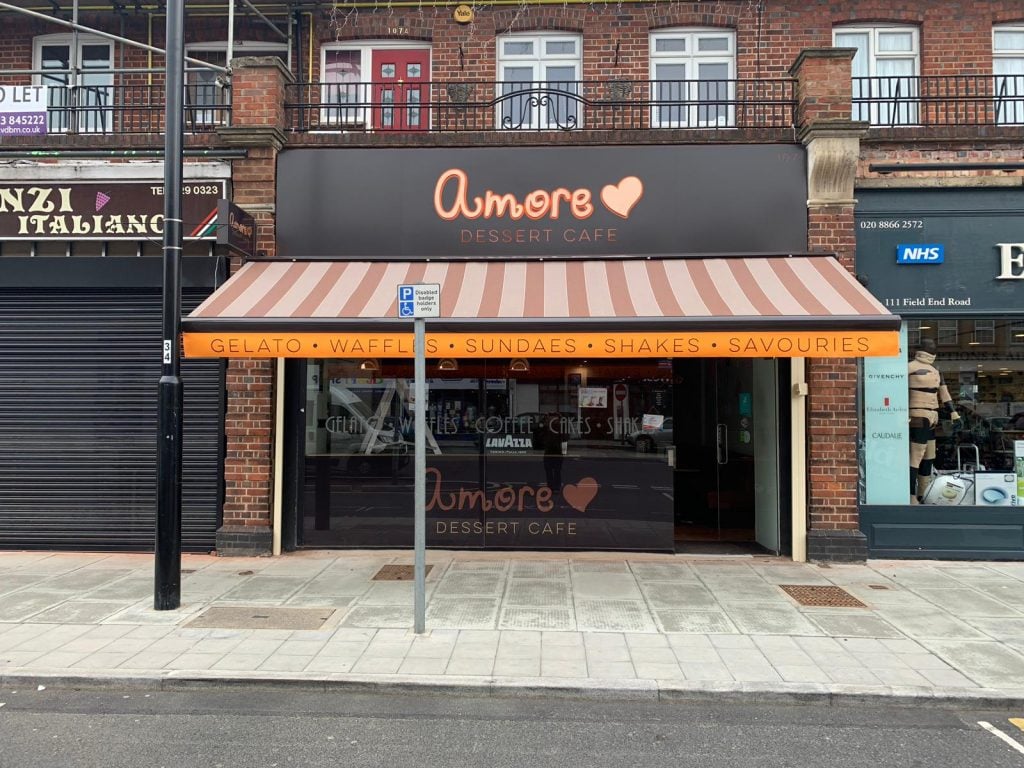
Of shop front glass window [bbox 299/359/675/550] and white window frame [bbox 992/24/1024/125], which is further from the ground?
white window frame [bbox 992/24/1024/125]

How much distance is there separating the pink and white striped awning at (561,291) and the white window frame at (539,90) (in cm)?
218

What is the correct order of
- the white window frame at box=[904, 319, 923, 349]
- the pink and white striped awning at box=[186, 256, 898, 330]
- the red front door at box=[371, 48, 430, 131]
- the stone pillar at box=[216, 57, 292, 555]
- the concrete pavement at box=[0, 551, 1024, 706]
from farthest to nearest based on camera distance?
the red front door at box=[371, 48, 430, 131] < the white window frame at box=[904, 319, 923, 349] < the stone pillar at box=[216, 57, 292, 555] < the pink and white striped awning at box=[186, 256, 898, 330] < the concrete pavement at box=[0, 551, 1024, 706]

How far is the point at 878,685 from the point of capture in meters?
4.82

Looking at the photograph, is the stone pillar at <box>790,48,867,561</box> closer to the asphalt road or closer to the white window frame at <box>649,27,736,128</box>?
the white window frame at <box>649,27,736,128</box>

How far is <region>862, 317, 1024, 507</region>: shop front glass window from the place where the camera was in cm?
859

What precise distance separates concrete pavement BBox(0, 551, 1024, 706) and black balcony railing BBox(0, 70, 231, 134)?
5.70 meters

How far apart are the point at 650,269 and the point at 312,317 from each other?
3.80 metres

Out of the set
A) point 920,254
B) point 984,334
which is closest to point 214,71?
point 920,254

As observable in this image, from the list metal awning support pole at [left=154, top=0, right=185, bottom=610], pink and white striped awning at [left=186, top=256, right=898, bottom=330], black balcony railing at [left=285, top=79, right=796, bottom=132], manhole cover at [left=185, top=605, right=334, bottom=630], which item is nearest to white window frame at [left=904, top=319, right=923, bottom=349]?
pink and white striped awning at [left=186, top=256, right=898, bottom=330]

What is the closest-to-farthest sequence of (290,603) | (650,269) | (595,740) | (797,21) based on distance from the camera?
(595,740), (290,603), (650,269), (797,21)

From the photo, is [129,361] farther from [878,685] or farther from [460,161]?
[878,685]

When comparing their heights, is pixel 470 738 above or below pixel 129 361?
below

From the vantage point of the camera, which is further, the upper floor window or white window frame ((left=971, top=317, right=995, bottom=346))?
Result: the upper floor window

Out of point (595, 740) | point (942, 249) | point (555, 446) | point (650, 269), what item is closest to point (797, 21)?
point (942, 249)
